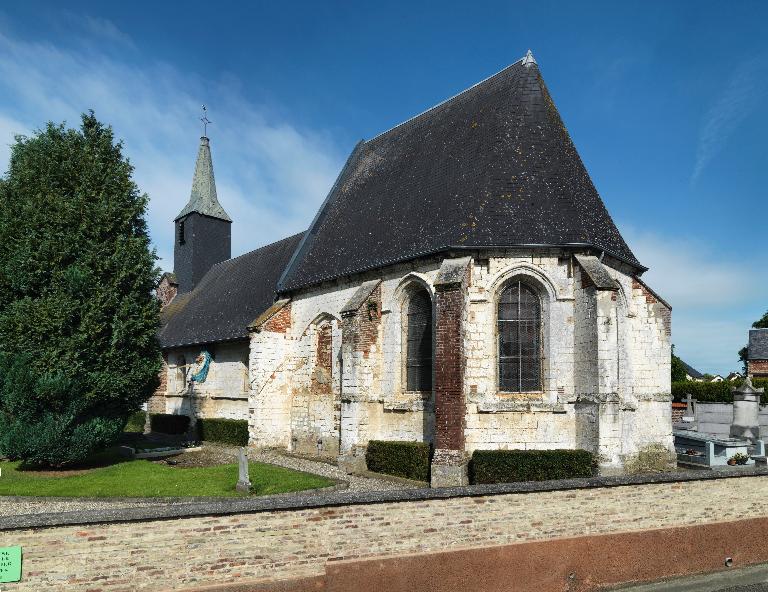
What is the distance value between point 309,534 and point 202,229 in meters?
26.5

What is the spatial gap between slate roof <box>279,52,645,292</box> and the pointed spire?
13148mm

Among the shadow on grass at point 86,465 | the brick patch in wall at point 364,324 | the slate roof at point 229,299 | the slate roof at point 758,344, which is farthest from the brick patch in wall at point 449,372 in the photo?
→ the slate roof at point 758,344

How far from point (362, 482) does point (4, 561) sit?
840 centimetres

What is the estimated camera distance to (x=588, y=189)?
14398 mm

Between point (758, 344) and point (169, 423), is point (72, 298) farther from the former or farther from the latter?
point (758, 344)

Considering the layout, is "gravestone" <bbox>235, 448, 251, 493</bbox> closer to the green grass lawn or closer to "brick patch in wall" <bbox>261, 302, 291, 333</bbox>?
the green grass lawn

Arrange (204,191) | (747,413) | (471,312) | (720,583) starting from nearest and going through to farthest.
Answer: (720,583), (471,312), (747,413), (204,191)

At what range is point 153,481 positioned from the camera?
12.3 m

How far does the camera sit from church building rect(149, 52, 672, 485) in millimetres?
12453

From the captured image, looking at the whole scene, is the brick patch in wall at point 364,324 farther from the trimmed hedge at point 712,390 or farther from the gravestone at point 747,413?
the trimmed hedge at point 712,390

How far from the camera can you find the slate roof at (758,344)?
38.8m

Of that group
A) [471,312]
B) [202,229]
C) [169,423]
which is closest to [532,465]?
[471,312]

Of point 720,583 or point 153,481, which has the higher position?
point 153,481

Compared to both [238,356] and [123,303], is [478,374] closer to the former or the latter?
[123,303]
